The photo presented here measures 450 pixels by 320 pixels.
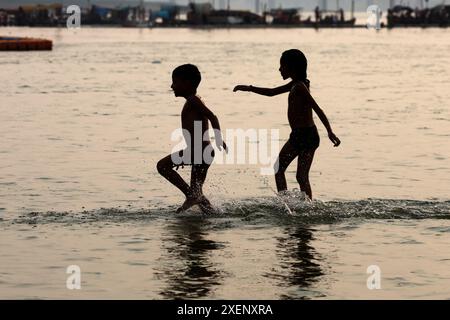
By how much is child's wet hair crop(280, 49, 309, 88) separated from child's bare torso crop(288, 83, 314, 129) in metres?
0.20

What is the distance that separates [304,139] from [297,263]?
2.58 m

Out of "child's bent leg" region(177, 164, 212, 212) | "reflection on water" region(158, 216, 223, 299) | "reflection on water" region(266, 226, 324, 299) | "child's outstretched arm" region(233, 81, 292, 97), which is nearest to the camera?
"reflection on water" region(158, 216, 223, 299)

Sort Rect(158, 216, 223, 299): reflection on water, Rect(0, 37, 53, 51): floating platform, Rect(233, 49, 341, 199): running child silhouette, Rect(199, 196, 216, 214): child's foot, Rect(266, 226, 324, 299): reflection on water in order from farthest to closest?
1. Rect(0, 37, 53, 51): floating platform
2. Rect(199, 196, 216, 214): child's foot
3. Rect(233, 49, 341, 199): running child silhouette
4. Rect(266, 226, 324, 299): reflection on water
5. Rect(158, 216, 223, 299): reflection on water

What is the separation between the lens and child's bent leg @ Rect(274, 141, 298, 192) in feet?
42.5

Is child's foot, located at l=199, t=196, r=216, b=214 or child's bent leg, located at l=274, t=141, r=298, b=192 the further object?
child's foot, located at l=199, t=196, r=216, b=214

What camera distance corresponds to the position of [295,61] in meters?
12.7

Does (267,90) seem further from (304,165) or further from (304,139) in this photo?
(304,165)

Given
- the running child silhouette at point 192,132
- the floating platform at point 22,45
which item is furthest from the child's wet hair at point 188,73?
the floating platform at point 22,45
